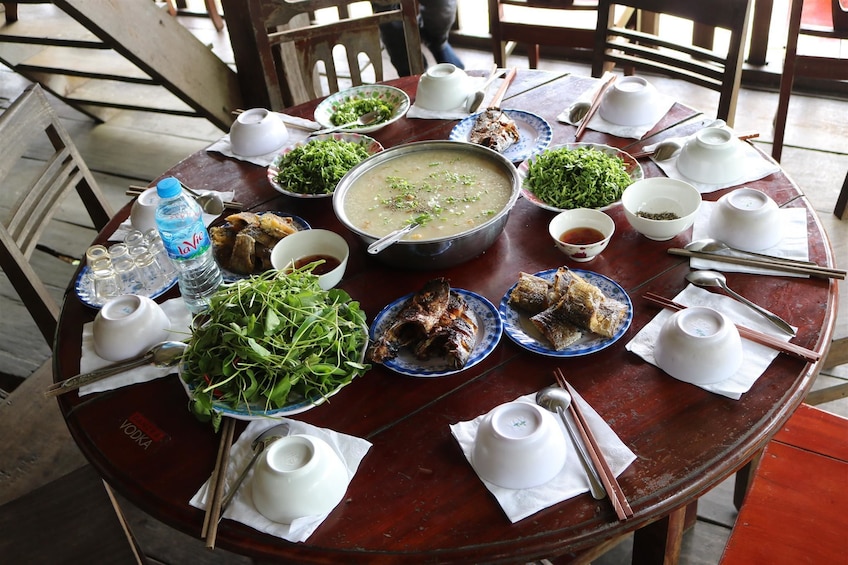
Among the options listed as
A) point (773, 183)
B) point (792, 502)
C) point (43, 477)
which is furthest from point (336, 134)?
point (792, 502)

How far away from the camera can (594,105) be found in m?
2.30

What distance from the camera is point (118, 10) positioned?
3391mm

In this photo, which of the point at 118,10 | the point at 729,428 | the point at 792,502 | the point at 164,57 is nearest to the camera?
the point at 729,428

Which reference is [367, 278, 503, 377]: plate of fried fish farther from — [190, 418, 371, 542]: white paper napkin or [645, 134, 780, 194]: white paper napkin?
[645, 134, 780, 194]: white paper napkin

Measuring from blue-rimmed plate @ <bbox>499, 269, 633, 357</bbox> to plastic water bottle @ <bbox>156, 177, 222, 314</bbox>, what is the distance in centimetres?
74

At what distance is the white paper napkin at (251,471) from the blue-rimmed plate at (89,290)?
1.91 ft

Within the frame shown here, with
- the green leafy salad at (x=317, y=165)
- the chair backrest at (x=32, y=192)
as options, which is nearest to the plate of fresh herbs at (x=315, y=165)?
the green leafy salad at (x=317, y=165)

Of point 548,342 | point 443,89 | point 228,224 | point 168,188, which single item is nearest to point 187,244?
point 168,188

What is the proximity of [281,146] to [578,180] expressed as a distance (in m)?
1.03

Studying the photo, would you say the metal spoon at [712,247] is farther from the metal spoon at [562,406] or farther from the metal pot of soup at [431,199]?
the metal spoon at [562,406]

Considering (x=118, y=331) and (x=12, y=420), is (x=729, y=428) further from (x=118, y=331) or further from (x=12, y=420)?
(x=12, y=420)

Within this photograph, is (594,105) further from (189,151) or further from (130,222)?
(189,151)

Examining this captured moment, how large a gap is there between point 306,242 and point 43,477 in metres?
1.30

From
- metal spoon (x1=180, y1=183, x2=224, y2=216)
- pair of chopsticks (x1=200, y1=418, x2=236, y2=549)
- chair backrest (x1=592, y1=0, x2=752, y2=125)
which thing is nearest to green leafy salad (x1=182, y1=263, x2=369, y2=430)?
pair of chopsticks (x1=200, y1=418, x2=236, y2=549)
